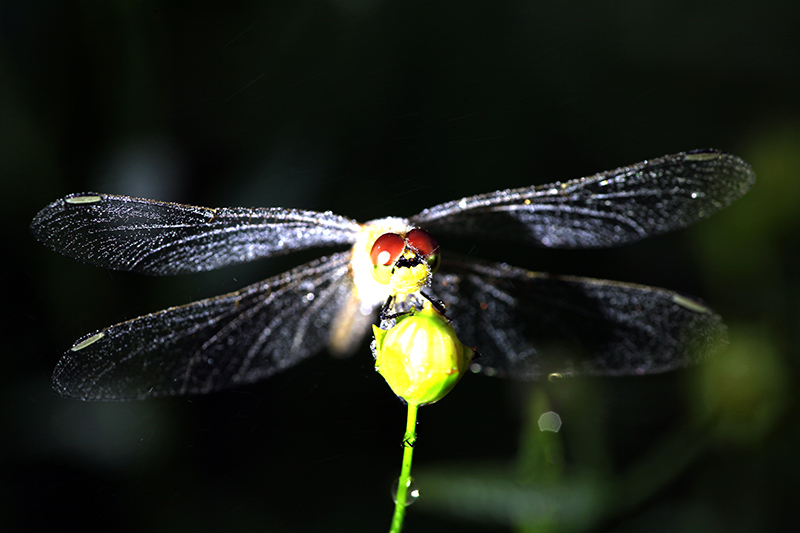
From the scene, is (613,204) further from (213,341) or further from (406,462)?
(213,341)

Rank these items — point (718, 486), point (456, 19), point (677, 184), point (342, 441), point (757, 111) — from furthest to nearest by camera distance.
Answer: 1. point (757, 111)
2. point (456, 19)
3. point (718, 486)
4. point (342, 441)
5. point (677, 184)

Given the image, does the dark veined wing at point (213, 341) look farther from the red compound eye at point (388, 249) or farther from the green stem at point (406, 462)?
the green stem at point (406, 462)

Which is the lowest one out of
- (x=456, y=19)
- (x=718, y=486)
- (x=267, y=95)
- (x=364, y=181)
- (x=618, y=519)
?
(x=618, y=519)

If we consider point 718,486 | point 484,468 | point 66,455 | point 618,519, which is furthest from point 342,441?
point 718,486

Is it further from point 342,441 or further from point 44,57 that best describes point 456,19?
point 342,441

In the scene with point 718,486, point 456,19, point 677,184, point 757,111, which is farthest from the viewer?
point 757,111

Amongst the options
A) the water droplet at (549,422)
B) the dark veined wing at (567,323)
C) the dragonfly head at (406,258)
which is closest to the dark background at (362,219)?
the water droplet at (549,422)
